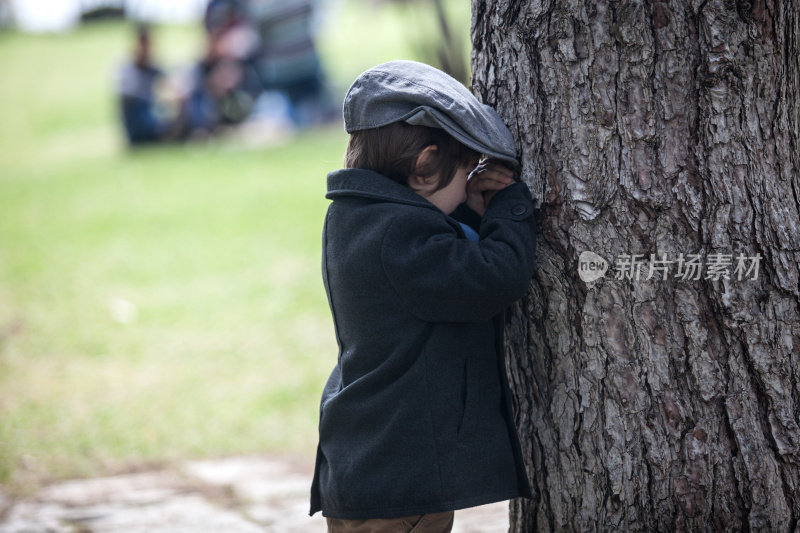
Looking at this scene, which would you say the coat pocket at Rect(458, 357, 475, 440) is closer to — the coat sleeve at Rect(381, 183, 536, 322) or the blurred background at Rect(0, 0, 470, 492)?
the coat sleeve at Rect(381, 183, 536, 322)

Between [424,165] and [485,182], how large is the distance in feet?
0.72

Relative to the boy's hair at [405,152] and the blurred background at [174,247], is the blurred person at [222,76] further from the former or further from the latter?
the boy's hair at [405,152]

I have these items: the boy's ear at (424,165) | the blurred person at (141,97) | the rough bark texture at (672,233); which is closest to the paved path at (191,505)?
the rough bark texture at (672,233)

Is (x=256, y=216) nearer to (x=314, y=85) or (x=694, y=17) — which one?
(x=314, y=85)

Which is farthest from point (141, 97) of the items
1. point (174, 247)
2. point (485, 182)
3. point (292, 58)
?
point (485, 182)

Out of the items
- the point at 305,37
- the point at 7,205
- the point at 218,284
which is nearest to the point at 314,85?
the point at 305,37

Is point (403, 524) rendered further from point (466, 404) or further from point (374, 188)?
point (374, 188)

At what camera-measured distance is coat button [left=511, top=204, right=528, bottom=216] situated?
2.08 metres

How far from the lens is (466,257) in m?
1.94

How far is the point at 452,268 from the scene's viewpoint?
193 cm

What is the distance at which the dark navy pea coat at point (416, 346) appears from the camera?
1.96 metres

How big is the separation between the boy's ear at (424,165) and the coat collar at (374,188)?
5cm

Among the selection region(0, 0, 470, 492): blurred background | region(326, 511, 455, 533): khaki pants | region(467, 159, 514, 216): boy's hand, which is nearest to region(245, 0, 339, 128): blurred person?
region(0, 0, 470, 492): blurred background

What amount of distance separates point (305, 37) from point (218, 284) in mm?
9221
